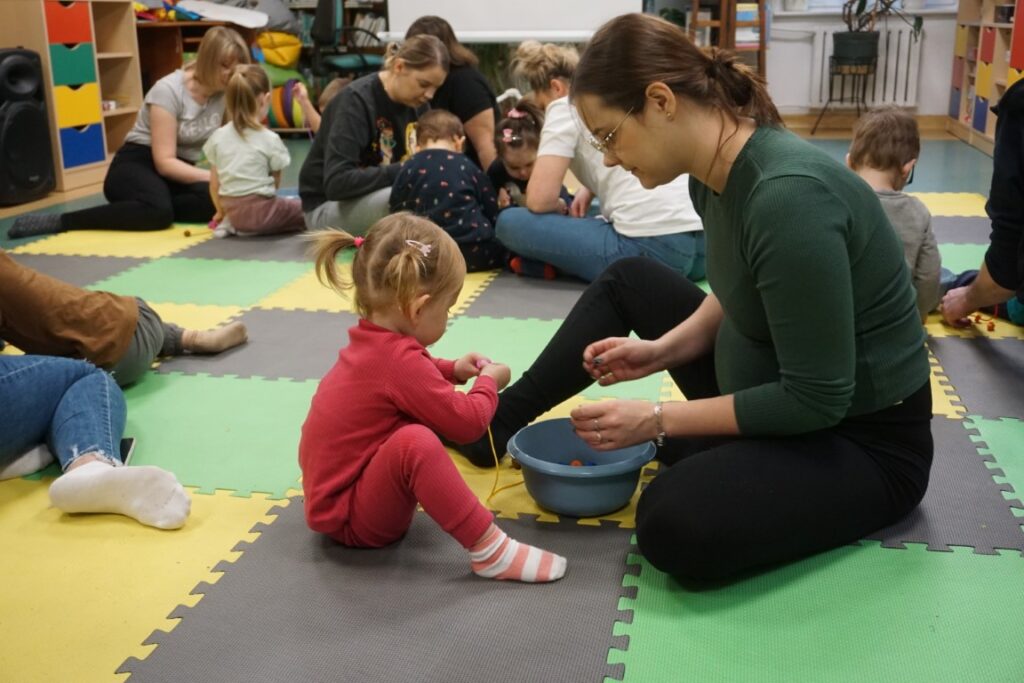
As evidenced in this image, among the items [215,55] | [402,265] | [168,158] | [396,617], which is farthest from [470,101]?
[396,617]

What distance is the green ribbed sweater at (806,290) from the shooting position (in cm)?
166

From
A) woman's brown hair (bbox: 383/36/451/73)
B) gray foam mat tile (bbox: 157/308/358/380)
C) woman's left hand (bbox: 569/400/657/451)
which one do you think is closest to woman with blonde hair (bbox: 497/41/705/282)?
woman's brown hair (bbox: 383/36/451/73)

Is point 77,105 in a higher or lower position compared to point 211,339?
higher

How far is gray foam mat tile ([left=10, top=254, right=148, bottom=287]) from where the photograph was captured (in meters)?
4.20

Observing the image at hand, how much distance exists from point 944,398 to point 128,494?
2115 mm

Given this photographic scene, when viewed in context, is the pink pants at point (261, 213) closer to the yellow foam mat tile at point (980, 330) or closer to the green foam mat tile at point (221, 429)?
the green foam mat tile at point (221, 429)

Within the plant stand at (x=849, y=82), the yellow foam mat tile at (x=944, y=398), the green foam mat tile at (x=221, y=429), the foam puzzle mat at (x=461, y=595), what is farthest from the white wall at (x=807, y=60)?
the foam puzzle mat at (x=461, y=595)

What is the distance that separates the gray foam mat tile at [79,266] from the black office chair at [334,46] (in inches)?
171

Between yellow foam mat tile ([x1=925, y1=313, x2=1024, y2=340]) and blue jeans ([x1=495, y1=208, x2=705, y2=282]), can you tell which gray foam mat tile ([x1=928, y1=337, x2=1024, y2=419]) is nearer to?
yellow foam mat tile ([x1=925, y1=313, x2=1024, y2=340])

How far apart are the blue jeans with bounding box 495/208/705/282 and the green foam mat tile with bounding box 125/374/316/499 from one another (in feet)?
4.46

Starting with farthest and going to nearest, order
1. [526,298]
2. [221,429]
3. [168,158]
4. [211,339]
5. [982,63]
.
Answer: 1. [982,63]
2. [168,158]
3. [526,298]
4. [211,339]
5. [221,429]

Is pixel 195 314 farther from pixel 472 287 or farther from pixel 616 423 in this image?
pixel 616 423

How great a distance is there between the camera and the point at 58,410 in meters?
2.46

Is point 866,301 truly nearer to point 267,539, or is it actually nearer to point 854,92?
point 267,539
